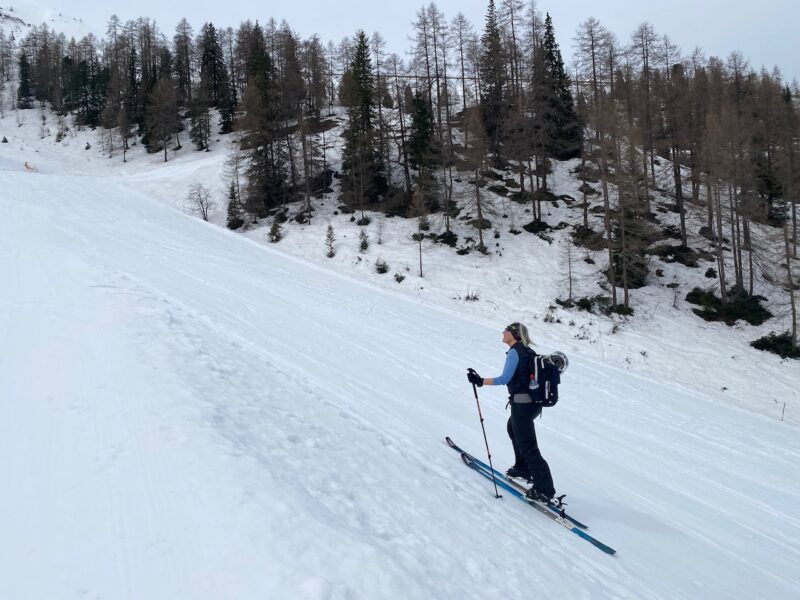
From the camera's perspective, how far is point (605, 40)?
128ft

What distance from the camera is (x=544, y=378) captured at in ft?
18.8

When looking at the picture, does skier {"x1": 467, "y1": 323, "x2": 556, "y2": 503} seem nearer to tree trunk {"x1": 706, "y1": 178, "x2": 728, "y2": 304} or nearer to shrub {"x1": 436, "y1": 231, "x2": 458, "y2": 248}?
tree trunk {"x1": 706, "y1": 178, "x2": 728, "y2": 304}

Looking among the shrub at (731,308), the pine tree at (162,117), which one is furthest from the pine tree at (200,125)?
the shrub at (731,308)

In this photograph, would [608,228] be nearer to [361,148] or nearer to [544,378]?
[544,378]

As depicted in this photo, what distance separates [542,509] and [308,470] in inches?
125

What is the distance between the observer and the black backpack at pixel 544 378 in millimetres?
5730

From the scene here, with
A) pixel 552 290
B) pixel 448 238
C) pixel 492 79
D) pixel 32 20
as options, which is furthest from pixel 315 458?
pixel 32 20

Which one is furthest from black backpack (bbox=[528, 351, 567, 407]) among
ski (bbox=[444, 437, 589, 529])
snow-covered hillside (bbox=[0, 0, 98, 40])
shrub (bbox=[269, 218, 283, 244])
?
snow-covered hillside (bbox=[0, 0, 98, 40])

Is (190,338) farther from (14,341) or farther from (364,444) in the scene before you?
(364,444)

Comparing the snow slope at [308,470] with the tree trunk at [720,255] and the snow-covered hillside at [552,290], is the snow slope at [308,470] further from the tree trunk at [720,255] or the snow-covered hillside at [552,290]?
the tree trunk at [720,255]

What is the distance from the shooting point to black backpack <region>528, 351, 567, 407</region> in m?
5.73

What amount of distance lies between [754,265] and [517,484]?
29.7 meters

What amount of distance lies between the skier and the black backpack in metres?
0.06

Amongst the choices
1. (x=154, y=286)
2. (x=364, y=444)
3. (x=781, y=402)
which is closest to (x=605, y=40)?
(x=781, y=402)
